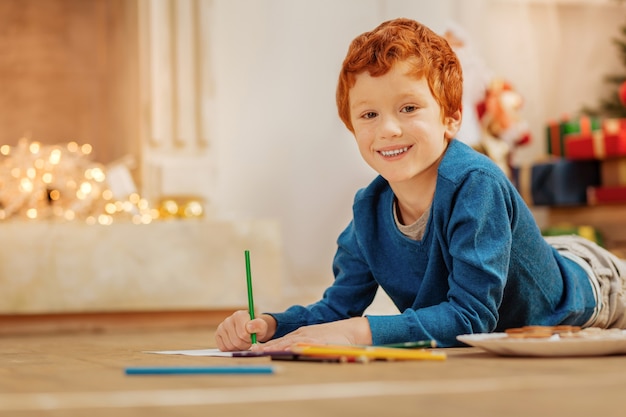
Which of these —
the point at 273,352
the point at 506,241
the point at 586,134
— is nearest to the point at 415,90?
the point at 506,241

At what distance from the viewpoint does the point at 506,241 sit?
1.12 meters

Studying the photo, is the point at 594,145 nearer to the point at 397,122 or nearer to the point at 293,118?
the point at 293,118

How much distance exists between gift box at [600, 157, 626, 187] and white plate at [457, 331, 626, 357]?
292 cm

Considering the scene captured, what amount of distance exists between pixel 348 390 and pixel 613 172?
10.8 ft

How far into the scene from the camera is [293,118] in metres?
3.45

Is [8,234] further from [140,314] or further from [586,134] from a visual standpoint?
[586,134]

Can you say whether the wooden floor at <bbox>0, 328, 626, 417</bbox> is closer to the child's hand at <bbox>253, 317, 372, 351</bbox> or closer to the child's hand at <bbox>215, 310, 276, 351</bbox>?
the child's hand at <bbox>253, 317, 372, 351</bbox>

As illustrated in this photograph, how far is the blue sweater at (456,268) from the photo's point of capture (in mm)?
1088

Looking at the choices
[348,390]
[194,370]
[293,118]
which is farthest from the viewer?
[293,118]

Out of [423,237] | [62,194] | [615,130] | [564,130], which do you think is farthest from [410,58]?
[564,130]

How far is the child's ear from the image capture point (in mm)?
1227

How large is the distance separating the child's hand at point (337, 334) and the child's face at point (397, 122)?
9.0 inches

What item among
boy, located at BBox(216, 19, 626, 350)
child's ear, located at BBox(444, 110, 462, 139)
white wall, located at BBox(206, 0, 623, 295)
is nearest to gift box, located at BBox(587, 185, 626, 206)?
white wall, located at BBox(206, 0, 623, 295)

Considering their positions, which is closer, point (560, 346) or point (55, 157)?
point (560, 346)
